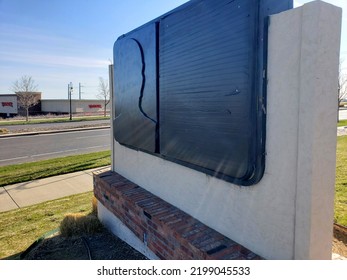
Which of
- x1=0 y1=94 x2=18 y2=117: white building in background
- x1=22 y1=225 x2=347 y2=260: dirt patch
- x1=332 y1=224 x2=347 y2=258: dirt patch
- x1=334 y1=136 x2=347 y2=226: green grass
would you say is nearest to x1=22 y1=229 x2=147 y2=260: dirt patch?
x1=22 y1=225 x2=347 y2=260: dirt patch

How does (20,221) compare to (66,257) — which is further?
(20,221)

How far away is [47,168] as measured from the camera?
8.97 metres

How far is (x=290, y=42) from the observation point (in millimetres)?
1929

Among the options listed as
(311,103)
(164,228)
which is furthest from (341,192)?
(311,103)

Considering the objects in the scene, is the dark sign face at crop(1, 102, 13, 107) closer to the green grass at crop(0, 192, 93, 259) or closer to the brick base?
the green grass at crop(0, 192, 93, 259)

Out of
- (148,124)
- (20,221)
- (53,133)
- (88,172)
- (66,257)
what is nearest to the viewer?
(148,124)

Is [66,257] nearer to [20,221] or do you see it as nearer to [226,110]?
[20,221]

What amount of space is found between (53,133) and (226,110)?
19.8 m

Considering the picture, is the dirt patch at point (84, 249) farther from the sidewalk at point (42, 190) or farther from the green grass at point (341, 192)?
the green grass at point (341, 192)

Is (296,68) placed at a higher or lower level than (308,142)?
higher

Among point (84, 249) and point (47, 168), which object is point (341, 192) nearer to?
point (84, 249)

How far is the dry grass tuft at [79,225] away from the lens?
437 centimetres

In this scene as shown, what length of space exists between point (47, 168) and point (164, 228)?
709cm

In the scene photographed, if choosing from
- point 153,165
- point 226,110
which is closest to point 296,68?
point 226,110
